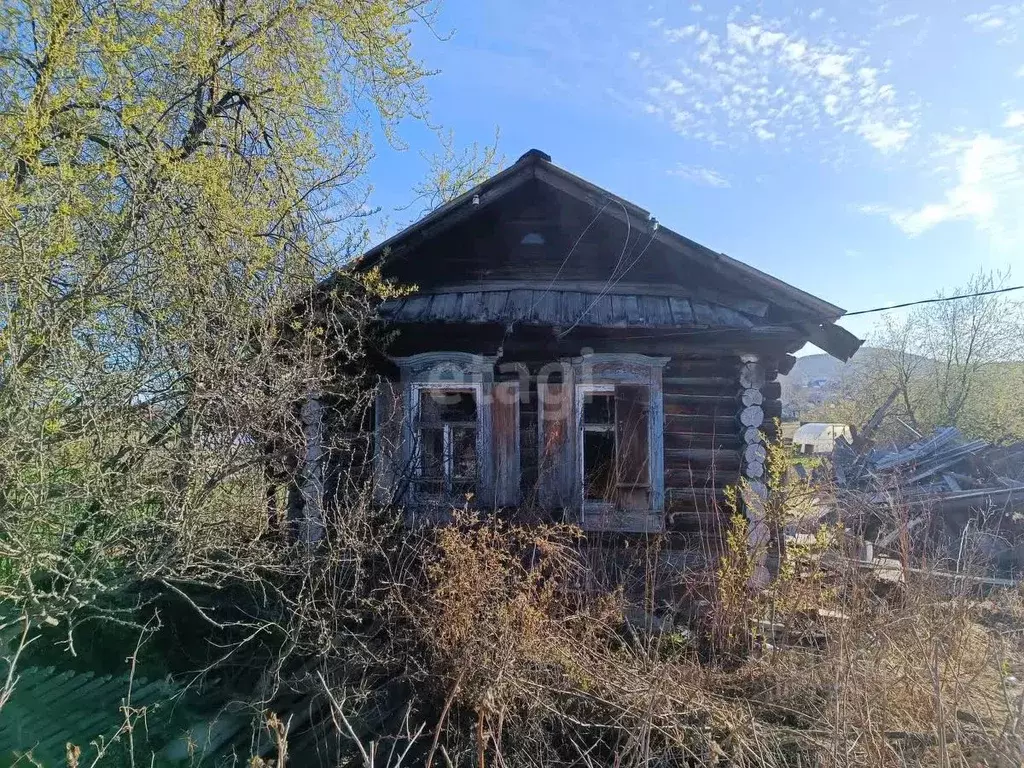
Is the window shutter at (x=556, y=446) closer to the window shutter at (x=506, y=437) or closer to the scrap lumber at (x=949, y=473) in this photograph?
the window shutter at (x=506, y=437)

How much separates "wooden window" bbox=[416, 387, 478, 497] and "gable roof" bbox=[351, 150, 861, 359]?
1.72m

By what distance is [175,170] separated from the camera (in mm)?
4832

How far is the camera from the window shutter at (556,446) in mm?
5887

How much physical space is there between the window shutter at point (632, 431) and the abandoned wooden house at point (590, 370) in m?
0.02

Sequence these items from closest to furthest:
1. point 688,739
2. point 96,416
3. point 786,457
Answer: point 688,739 < point 96,416 < point 786,457

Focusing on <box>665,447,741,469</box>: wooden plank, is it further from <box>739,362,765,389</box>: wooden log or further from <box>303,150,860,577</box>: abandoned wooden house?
<box>739,362,765,389</box>: wooden log

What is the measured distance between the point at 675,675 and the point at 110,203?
222 inches

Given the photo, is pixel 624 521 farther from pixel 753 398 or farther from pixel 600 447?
pixel 753 398

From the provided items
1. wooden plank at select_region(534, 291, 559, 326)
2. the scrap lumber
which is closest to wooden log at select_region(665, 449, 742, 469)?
wooden plank at select_region(534, 291, 559, 326)

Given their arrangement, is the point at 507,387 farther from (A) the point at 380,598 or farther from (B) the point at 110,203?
(B) the point at 110,203

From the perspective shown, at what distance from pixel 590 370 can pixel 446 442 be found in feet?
5.88

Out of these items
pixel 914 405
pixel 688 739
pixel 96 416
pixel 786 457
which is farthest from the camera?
pixel 914 405

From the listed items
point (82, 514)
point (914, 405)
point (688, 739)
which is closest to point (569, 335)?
point (688, 739)

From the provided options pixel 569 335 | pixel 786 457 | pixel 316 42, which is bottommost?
pixel 786 457
